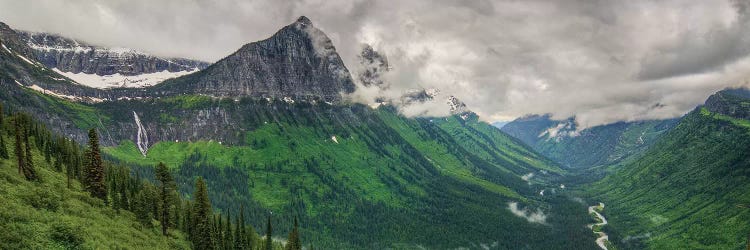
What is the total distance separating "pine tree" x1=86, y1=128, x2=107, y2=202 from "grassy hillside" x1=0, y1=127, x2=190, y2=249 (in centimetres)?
226

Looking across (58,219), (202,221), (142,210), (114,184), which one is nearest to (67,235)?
(58,219)

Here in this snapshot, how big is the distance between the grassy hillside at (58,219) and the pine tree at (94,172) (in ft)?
7.41

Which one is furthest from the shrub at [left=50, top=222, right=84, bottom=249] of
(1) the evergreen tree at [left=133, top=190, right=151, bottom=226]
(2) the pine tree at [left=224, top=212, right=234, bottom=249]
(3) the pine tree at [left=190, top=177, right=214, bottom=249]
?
(2) the pine tree at [left=224, top=212, right=234, bottom=249]

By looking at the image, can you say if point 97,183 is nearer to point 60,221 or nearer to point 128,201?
point 128,201

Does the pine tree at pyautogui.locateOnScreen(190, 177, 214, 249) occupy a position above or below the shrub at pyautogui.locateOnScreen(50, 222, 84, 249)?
below

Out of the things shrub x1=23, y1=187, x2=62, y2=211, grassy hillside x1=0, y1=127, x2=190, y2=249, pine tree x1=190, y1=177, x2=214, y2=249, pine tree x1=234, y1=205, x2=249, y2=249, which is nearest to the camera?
grassy hillside x1=0, y1=127, x2=190, y2=249

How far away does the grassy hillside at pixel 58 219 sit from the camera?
6788 centimetres

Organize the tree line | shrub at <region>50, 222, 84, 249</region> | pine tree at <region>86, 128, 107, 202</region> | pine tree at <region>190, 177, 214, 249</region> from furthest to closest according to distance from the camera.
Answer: pine tree at <region>190, 177, 214, 249</region>
pine tree at <region>86, 128, 107, 202</region>
the tree line
shrub at <region>50, 222, 84, 249</region>

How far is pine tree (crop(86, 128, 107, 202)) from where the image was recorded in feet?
324

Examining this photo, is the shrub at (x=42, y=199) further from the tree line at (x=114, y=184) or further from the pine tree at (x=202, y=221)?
the pine tree at (x=202, y=221)

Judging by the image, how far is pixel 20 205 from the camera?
242 feet

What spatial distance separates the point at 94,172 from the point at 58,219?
24.7 meters

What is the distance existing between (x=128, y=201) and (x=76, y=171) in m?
18.3

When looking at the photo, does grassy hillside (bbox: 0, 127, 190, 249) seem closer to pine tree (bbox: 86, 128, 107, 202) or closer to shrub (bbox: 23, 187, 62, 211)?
shrub (bbox: 23, 187, 62, 211)
